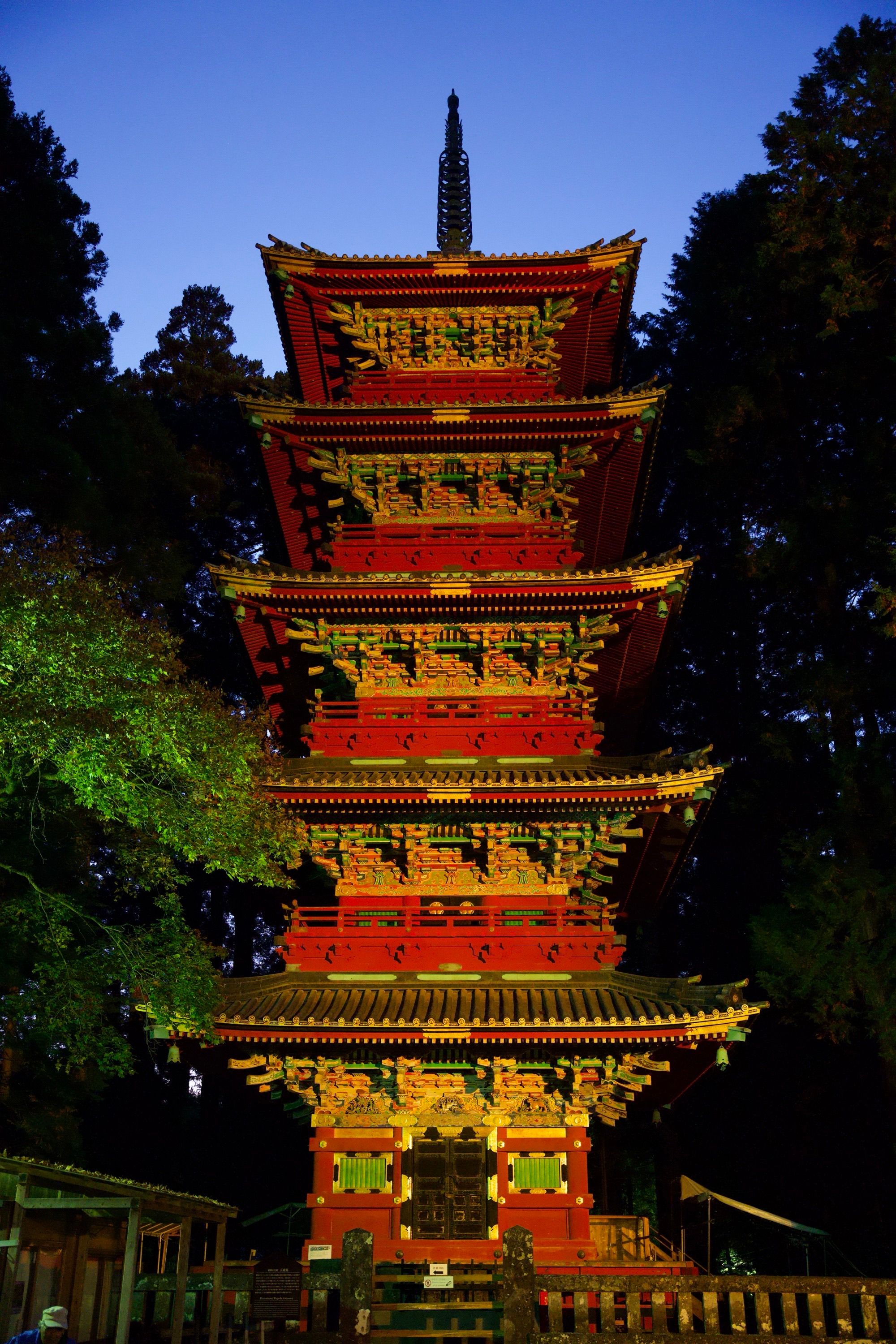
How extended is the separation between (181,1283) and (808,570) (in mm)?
17095

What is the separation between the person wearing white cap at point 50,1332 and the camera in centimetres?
798

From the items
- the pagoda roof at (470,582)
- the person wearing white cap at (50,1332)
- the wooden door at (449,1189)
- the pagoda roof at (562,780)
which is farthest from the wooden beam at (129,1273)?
the pagoda roof at (470,582)

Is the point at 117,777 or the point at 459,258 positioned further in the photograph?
the point at 459,258

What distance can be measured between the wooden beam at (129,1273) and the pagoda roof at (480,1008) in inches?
149

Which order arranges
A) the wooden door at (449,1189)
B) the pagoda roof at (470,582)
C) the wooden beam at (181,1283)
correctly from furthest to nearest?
the pagoda roof at (470,582) < the wooden door at (449,1189) < the wooden beam at (181,1283)

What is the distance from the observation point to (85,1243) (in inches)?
431

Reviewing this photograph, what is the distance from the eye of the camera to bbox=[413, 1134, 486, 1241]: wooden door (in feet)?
44.2

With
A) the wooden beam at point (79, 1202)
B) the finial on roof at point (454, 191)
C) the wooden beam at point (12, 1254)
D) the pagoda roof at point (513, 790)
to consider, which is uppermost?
the finial on roof at point (454, 191)

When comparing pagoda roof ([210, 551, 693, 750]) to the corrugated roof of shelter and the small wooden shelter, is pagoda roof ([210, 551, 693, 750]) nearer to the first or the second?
the small wooden shelter

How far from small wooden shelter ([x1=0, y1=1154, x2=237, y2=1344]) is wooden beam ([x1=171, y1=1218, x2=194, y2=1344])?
0.04 feet

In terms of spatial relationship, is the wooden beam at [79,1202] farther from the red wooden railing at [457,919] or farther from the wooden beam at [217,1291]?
the red wooden railing at [457,919]

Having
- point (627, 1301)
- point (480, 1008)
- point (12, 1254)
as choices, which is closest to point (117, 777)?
point (12, 1254)

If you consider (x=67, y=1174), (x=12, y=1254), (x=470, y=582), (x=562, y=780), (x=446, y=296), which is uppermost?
(x=446, y=296)

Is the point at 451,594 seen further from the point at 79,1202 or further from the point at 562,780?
the point at 79,1202
